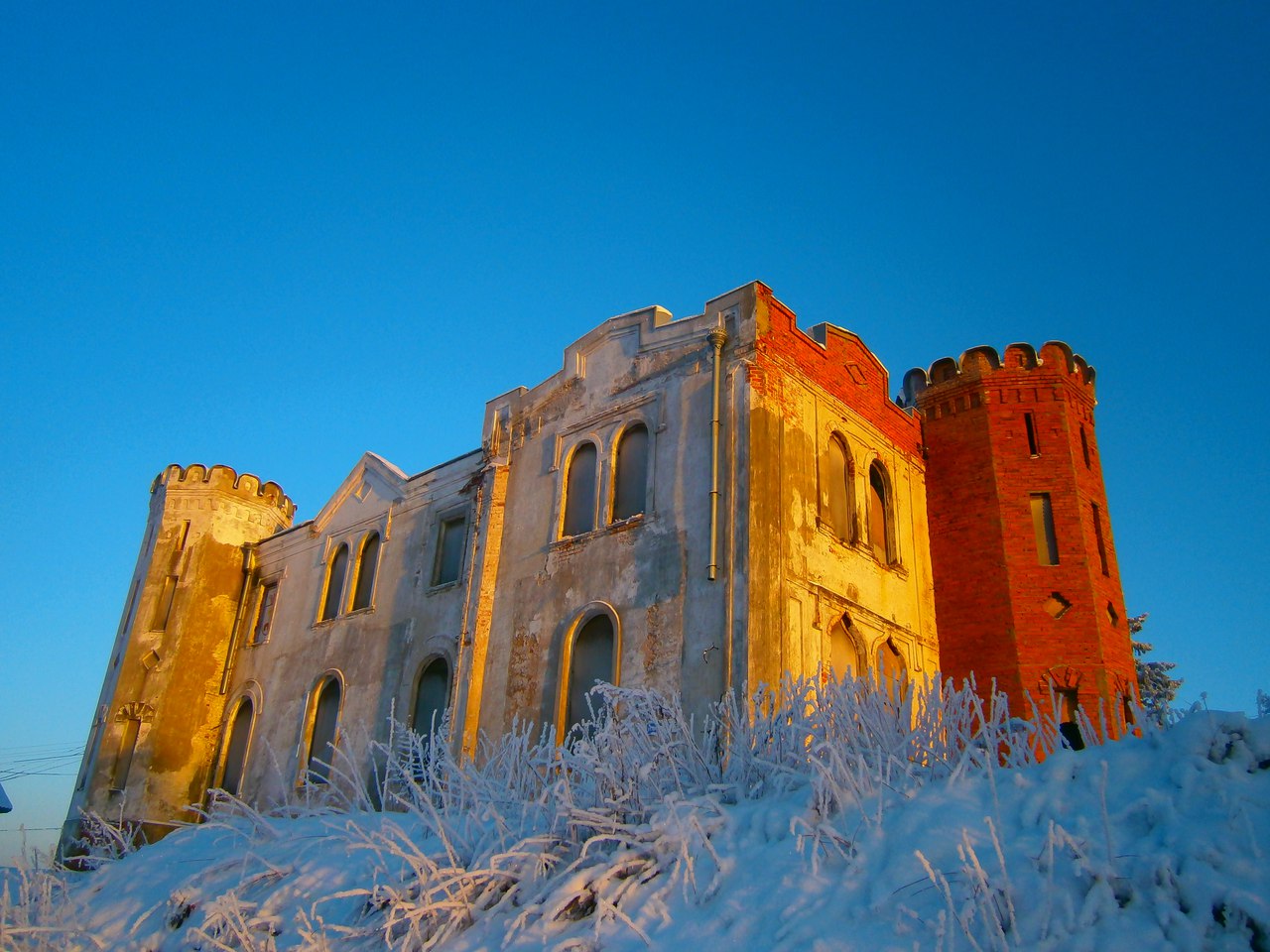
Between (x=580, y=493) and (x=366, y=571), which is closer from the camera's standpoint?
(x=580, y=493)

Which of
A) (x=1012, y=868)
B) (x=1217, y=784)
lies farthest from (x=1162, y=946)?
(x=1217, y=784)

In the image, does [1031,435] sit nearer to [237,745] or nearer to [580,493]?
[580,493]

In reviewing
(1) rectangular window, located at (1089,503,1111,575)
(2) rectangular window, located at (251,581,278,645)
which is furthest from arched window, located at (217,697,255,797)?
(1) rectangular window, located at (1089,503,1111,575)

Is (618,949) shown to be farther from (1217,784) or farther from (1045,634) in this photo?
(1045,634)

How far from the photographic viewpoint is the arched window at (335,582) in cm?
2122

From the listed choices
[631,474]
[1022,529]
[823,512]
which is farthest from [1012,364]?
[631,474]

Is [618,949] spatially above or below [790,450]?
below

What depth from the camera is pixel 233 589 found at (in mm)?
A: 24078

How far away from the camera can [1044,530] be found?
17.3 m

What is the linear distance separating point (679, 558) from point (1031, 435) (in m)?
7.87

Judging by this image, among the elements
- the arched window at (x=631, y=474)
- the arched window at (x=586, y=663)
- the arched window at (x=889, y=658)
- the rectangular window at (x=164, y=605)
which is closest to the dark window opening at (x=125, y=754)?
the rectangular window at (x=164, y=605)

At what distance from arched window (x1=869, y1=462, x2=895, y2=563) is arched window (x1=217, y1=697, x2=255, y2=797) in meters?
13.8

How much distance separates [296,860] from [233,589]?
18.3m

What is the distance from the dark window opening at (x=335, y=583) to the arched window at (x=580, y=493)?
695 cm
